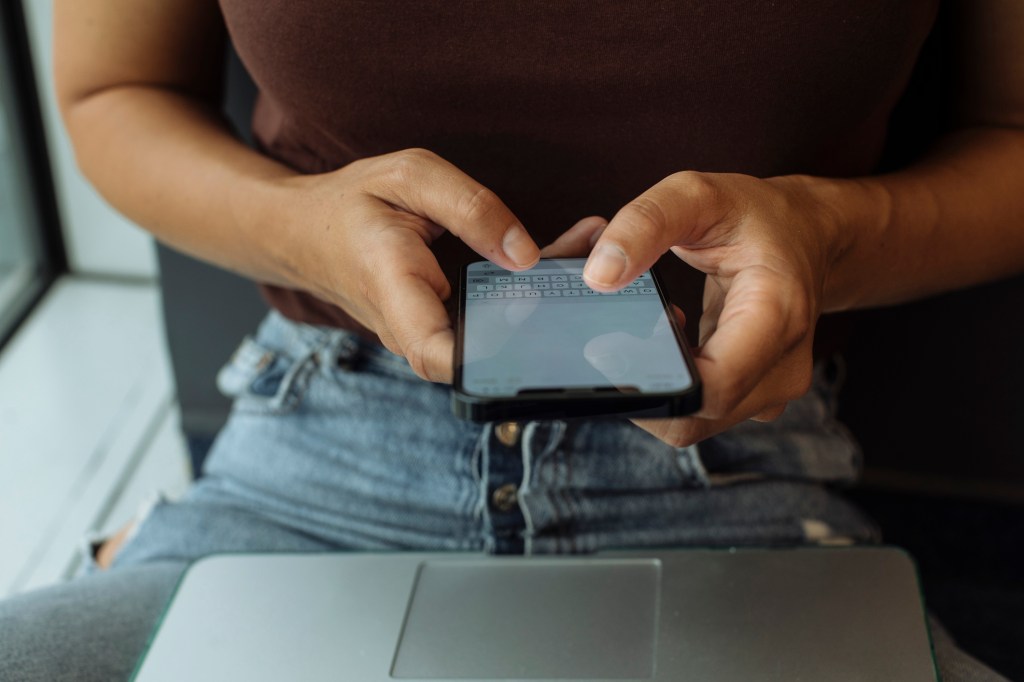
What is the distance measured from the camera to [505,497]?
0.47 meters

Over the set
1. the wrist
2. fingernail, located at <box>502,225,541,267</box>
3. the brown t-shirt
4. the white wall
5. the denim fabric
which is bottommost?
the white wall

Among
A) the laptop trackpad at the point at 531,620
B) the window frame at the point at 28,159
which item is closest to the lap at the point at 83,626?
the laptop trackpad at the point at 531,620

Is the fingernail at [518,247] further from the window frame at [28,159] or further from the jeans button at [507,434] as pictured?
the window frame at [28,159]

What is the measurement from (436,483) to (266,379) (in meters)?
0.11

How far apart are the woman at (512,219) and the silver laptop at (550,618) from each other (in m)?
0.05

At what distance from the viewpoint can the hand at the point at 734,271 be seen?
1.02ft

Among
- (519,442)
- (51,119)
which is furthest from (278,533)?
(51,119)

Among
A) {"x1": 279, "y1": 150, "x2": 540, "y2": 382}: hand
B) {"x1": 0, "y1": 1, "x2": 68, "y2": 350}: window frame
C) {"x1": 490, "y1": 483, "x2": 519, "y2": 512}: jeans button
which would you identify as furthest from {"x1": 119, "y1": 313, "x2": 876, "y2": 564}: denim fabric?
{"x1": 0, "y1": 1, "x2": 68, "y2": 350}: window frame

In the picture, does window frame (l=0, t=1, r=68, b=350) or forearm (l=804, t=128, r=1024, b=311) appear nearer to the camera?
forearm (l=804, t=128, r=1024, b=311)

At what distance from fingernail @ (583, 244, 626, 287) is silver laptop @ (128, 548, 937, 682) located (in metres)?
0.15

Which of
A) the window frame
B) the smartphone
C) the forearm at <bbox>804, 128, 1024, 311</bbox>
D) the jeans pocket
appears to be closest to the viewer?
the smartphone

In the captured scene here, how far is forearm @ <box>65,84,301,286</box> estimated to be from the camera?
0.46 meters

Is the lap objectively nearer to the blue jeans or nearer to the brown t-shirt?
the blue jeans

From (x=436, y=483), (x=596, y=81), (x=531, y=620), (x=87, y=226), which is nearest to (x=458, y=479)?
(x=436, y=483)
